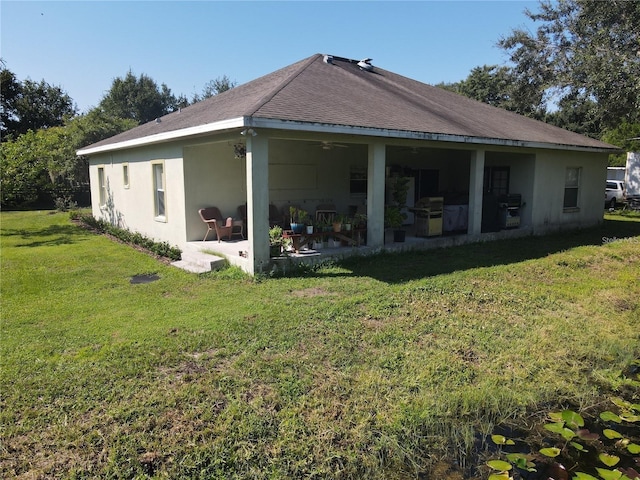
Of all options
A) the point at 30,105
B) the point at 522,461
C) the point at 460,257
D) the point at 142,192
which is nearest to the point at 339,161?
the point at 460,257

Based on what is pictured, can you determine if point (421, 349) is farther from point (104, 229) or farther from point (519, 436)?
point (104, 229)

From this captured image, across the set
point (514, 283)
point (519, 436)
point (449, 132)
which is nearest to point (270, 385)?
point (519, 436)

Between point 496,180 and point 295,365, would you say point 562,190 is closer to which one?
point 496,180

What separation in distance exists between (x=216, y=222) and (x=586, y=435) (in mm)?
7875

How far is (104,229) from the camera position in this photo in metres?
14.4

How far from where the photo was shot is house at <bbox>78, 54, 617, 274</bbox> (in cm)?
792

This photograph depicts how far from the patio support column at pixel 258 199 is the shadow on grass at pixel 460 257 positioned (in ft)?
3.37

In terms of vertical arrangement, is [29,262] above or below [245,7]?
below

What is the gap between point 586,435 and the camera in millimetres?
3434

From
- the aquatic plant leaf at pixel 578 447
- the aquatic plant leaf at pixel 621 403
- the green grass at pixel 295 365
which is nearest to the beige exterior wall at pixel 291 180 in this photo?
the green grass at pixel 295 365

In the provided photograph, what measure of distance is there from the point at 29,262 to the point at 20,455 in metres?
7.78

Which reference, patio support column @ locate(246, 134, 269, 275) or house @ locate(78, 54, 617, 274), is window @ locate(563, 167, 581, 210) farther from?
patio support column @ locate(246, 134, 269, 275)

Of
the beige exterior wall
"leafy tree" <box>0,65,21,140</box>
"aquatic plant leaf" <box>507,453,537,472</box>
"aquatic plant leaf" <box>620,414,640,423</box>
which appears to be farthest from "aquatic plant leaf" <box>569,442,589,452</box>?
"leafy tree" <box>0,65,21,140</box>

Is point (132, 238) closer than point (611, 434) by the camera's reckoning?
No
